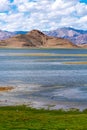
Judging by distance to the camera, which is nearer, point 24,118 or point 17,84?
point 24,118

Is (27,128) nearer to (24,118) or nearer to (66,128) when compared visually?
(66,128)

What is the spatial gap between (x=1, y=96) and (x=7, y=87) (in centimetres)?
849

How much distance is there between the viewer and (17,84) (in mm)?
54906

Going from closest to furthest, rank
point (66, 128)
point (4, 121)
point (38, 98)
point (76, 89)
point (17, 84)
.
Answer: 1. point (66, 128)
2. point (4, 121)
3. point (38, 98)
4. point (76, 89)
5. point (17, 84)

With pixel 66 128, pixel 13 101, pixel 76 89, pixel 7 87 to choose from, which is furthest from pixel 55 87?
pixel 66 128

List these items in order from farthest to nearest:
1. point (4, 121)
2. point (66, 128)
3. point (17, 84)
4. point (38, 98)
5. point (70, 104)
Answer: point (17, 84) < point (38, 98) < point (70, 104) < point (4, 121) < point (66, 128)

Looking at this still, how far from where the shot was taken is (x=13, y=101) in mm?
38594

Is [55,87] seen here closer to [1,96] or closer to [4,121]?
[1,96]

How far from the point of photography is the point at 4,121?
23.3m

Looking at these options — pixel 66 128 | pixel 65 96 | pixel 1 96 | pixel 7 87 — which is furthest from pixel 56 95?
pixel 66 128

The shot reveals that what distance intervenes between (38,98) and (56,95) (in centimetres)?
328

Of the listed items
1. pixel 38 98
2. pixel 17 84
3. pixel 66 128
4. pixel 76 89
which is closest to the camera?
pixel 66 128

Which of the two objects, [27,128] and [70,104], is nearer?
[27,128]

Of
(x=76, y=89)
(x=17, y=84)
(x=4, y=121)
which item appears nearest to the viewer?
(x=4, y=121)
